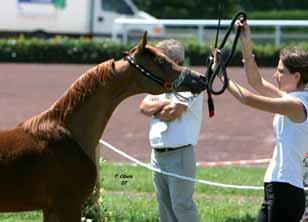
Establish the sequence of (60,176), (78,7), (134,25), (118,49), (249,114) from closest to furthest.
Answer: (60,176) < (249,114) < (118,49) < (134,25) < (78,7)

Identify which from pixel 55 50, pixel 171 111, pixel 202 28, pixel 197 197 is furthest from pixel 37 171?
pixel 202 28

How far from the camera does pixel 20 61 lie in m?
27.0

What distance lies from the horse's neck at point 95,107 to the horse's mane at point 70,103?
3 centimetres

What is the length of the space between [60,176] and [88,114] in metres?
0.47

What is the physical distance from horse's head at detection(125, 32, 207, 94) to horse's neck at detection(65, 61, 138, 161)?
0.29 ft

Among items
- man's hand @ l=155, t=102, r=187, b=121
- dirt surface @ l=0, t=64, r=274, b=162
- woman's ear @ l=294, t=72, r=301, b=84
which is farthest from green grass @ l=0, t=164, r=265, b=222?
woman's ear @ l=294, t=72, r=301, b=84

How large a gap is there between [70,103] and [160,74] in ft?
2.08

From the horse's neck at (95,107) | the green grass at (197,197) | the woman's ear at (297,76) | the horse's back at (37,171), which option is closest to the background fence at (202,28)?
the green grass at (197,197)

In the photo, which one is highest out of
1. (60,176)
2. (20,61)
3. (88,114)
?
(88,114)

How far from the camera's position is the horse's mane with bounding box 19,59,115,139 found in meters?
5.18

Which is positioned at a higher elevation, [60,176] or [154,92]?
[154,92]

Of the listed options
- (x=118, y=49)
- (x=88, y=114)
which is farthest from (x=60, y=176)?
(x=118, y=49)

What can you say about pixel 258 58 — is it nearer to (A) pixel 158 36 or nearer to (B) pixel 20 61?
(A) pixel 158 36

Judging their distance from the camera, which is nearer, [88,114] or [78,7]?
[88,114]
